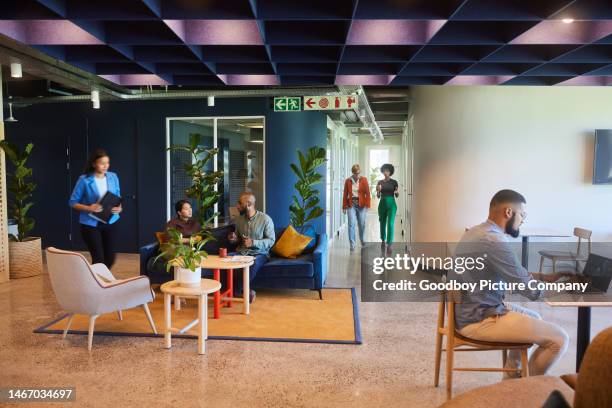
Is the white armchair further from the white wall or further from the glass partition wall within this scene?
the glass partition wall

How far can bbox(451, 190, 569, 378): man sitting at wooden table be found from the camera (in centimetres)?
328

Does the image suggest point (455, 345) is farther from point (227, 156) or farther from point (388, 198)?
point (227, 156)

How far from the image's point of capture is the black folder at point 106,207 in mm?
5762

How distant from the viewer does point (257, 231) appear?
6.45 metres

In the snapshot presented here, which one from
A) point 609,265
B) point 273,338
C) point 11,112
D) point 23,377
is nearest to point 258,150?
point 11,112

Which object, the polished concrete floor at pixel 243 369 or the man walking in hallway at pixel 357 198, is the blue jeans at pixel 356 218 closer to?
the man walking in hallway at pixel 357 198

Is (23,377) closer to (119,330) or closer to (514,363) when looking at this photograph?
(119,330)

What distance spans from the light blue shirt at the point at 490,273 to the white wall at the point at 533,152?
13.1 feet

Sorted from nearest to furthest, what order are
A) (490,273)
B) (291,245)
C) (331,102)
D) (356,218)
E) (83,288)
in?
(490,273)
(83,288)
(291,245)
(331,102)
(356,218)

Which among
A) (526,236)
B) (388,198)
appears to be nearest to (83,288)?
(526,236)

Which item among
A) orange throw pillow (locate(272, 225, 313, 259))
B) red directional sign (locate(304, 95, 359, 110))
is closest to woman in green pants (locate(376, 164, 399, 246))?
red directional sign (locate(304, 95, 359, 110))

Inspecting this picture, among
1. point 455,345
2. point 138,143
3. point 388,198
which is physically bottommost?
point 455,345

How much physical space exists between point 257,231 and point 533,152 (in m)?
3.90

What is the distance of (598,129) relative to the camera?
7.06 meters
